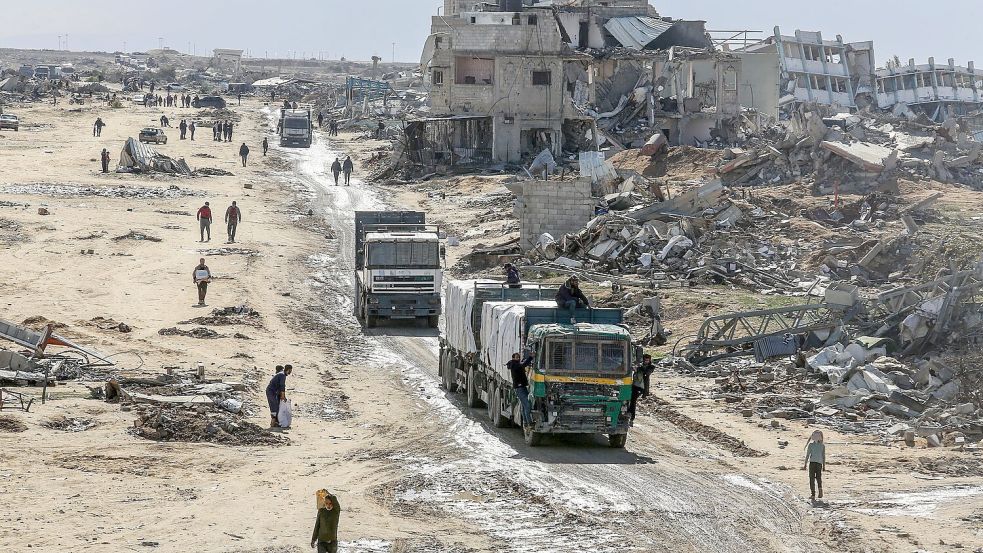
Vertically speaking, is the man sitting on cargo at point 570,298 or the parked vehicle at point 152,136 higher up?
the parked vehicle at point 152,136

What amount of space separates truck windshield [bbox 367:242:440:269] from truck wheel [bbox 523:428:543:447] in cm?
1402

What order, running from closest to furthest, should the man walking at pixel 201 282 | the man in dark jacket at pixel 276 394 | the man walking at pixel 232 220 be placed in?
1. the man in dark jacket at pixel 276 394
2. the man walking at pixel 201 282
3. the man walking at pixel 232 220

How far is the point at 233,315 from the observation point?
122ft

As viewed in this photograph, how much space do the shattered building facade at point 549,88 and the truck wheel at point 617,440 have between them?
5402cm

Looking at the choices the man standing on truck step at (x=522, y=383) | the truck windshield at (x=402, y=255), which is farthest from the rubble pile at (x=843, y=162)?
the man standing on truck step at (x=522, y=383)

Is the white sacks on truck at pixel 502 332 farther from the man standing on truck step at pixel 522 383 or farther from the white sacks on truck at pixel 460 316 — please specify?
the white sacks on truck at pixel 460 316

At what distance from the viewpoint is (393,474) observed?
20781mm

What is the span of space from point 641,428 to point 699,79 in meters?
60.7

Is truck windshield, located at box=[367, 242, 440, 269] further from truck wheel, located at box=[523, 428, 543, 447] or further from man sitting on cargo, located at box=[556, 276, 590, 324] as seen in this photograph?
truck wheel, located at box=[523, 428, 543, 447]

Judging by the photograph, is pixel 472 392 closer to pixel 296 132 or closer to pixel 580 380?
pixel 580 380

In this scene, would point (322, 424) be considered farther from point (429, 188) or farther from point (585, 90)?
point (585, 90)

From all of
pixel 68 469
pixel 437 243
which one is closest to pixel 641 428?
pixel 68 469

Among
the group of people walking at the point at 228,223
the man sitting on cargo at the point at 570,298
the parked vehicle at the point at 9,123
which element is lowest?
the group of people walking at the point at 228,223

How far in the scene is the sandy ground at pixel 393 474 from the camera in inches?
677
